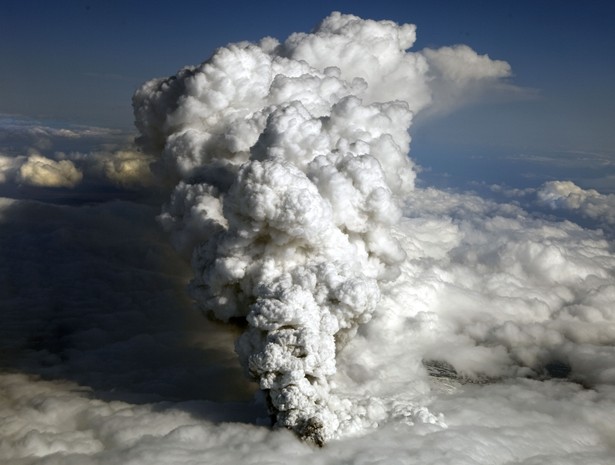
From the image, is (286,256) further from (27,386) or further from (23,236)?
(23,236)

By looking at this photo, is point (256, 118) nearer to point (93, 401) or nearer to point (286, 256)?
point (286, 256)

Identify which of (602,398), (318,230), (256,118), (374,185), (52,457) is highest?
(256,118)

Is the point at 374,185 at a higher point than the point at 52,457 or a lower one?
higher

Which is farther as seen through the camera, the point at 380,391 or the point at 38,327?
the point at 38,327

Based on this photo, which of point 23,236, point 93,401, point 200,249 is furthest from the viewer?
point 23,236

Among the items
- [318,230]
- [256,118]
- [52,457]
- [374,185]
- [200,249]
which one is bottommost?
[52,457]

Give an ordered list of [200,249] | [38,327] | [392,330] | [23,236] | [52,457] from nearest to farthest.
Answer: [52,457], [200,249], [38,327], [392,330], [23,236]

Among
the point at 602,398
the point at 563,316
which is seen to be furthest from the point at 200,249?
the point at 563,316

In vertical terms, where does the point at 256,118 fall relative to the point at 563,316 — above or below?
above

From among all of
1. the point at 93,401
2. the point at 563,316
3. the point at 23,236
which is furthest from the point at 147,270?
the point at 563,316
